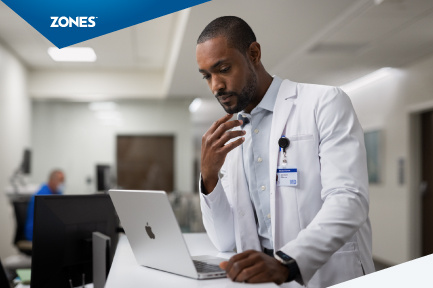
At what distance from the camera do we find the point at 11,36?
5.52 metres

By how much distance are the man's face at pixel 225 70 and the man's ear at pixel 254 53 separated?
0.07 metres

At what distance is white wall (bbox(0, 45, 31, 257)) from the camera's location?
5559 millimetres

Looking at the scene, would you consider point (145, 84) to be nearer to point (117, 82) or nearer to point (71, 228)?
point (117, 82)

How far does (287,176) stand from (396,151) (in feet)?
16.1

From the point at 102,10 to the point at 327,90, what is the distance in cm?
241

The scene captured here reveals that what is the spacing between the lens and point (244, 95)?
154 centimetres

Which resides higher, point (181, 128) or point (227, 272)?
point (181, 128)

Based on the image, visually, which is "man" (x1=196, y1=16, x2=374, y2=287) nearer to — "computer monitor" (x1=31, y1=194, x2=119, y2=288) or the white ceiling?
"computer monitor" (x1=31, y1=194, x2=119, y2=288)

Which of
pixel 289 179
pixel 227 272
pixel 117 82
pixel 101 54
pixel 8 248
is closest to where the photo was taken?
pixel 227 272

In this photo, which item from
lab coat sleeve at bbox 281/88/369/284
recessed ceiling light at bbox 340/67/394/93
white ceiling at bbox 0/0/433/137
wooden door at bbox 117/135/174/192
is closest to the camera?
lab coat sleeve at bbox 281/88/369/284

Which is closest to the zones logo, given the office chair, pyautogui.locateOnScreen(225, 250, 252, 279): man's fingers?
the office chair

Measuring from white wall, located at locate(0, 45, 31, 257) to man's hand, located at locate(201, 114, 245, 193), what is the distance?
4.84 meters

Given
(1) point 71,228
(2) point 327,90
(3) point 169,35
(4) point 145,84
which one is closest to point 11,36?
(3) point 169,35

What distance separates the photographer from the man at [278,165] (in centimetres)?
127
